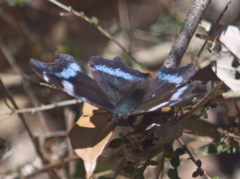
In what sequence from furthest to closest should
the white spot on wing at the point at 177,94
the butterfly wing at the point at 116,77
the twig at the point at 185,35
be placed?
the butterfly wing at the point at 116,77 < the twig at the point at 185,35 < the white spot on wing at the point at 177,94

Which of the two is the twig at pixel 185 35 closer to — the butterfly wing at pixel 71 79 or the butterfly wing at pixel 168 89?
the butterfly wing at pixel 168 89

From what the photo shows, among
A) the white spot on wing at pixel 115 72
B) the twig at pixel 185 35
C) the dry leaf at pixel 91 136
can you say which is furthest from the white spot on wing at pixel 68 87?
the twig at pixel 185 35

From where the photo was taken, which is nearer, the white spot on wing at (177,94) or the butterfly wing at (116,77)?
the white spot on wing at (177,94)

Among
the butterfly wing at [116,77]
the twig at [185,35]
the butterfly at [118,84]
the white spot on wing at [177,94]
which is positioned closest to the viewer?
the white spot on wing at [177,94]

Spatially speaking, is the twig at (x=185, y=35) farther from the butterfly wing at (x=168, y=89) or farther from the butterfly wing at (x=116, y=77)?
the butterfly wing at (x=116, y=77)

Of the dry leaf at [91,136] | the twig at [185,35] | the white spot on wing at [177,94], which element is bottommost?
the dry leaf at [91,136]

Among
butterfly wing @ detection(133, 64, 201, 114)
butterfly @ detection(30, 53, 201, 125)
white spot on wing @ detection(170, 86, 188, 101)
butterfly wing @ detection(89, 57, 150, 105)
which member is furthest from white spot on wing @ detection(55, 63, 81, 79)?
white spot on wing @ detection(170, 86, 188, 101)

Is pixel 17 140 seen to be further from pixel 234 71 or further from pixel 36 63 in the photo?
pixel 234 71

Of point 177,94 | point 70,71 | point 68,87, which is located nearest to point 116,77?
point 70,71

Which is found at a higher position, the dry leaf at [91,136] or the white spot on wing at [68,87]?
the white spot on wing at [68,87]

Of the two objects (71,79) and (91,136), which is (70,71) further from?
(91,136)
